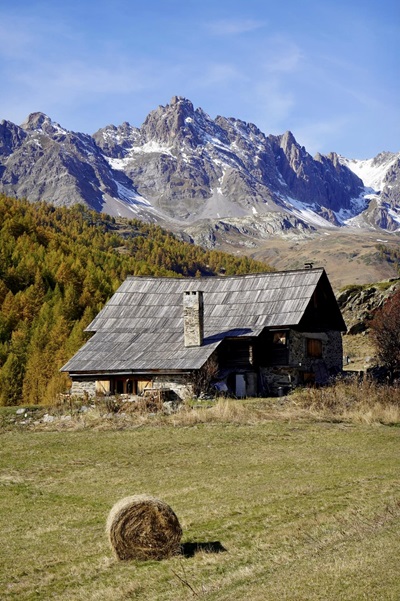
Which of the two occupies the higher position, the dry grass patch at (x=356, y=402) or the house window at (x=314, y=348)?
the house window at (x=314, y=348)

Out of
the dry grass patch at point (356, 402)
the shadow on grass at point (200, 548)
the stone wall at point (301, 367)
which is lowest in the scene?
the shadow on grass at point (200, 548)

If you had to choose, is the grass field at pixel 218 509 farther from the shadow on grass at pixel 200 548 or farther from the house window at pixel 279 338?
the house window at pixel 279 338

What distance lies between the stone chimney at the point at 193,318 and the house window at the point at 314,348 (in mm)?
7876

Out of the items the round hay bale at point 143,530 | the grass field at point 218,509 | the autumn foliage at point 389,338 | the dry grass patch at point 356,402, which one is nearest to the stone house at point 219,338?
the autumn foliage at point 389,338

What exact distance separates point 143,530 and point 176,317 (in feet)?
113

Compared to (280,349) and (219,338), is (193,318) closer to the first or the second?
(219,338)

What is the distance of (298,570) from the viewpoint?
1279cm

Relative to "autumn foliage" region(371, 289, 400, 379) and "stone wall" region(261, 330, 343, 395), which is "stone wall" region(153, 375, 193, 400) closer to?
"stone wall" region(261, 330, 343, 395)

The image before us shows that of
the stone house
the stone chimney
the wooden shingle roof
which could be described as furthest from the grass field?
the stone chimney

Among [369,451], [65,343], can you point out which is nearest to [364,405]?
[369,451]

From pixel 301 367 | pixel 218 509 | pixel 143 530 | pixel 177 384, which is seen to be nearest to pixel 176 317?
pixel 177 384

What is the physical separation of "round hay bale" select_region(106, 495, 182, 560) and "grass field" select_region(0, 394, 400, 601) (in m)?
0.30

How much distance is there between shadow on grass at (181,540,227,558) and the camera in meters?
14.5

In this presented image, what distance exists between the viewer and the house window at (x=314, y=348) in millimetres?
47875
